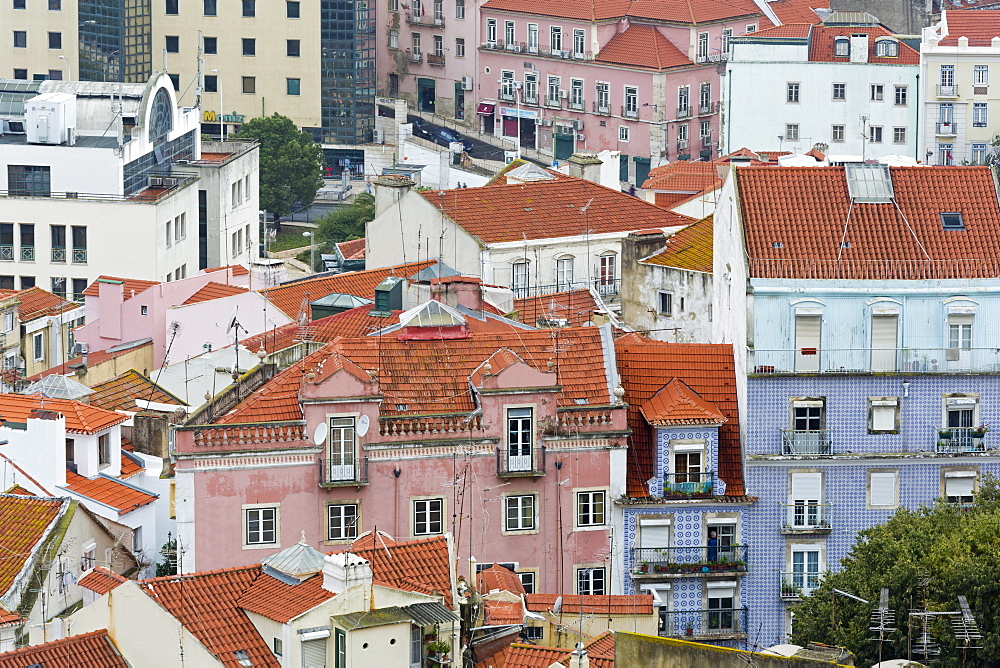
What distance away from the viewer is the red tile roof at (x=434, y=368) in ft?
248

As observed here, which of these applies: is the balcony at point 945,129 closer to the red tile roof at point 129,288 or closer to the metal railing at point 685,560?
the red tile roof at point 129,288

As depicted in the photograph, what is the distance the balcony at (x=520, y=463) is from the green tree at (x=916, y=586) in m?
8.76

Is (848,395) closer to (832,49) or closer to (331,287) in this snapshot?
(331,287)

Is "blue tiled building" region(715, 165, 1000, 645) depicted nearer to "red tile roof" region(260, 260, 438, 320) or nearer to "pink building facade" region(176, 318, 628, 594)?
"pink building facade" region(176, 318, 628, 594)

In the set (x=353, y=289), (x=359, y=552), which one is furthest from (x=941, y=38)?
(x=359, y=552)

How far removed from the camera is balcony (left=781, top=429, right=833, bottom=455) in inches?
3103

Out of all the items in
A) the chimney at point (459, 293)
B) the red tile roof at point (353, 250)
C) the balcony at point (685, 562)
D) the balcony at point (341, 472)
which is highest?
A: the chimney at point (459, 293)

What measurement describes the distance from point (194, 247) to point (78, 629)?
253ft

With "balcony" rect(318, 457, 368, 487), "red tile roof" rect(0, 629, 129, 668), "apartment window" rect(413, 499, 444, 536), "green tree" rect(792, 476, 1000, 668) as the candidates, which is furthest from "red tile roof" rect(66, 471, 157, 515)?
"green tree" rect(792, 476, 1000, 668)

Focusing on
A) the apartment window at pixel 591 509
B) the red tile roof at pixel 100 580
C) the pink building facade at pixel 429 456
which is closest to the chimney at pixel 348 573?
the red tile roof at pixel 100 580

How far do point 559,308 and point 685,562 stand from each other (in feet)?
65.0

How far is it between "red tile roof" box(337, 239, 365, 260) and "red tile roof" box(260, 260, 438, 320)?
15.4 metres

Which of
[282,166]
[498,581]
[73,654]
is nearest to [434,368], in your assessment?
[498,581]

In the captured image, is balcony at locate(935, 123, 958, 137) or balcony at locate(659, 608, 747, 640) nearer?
balcony at locate(659, 608, 747, 640)
